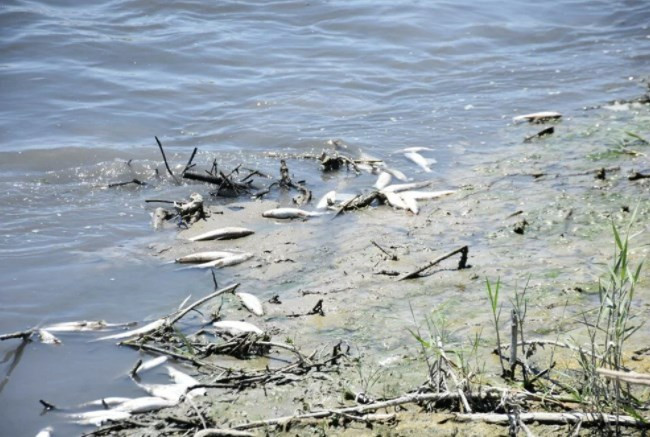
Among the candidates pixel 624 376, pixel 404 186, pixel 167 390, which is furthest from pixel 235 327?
pixel 404 186

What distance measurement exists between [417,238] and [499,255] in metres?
0.87

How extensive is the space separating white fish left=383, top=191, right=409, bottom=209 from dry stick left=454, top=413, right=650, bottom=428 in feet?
12.5

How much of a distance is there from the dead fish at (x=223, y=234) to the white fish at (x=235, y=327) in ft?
5.84

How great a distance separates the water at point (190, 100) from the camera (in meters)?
5.93

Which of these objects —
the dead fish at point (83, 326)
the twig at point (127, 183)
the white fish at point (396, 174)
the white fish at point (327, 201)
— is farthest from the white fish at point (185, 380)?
the white fish at point (396, 174)

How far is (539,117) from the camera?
390 inches

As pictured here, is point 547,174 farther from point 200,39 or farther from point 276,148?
point 200,39

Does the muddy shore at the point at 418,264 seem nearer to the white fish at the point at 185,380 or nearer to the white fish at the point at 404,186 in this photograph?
the white fish at the point at 185,380

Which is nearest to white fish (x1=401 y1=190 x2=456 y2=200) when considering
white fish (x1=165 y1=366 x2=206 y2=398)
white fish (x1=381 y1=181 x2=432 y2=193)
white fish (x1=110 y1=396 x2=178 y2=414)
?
white fish (x1=381 y1=181 x2=432 y2=193)

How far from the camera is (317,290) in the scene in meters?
5.69

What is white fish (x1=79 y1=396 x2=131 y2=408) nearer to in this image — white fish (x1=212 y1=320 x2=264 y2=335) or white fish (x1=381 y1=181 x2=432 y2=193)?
white fish (x1=212 y1=320 x2=264 y2=335)

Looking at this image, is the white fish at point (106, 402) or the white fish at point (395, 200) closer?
the white fish at point (106, 402)

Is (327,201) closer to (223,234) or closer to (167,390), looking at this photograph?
(223,234)

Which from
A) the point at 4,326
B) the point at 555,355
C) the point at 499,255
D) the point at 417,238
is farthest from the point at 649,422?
the point at 4,326
